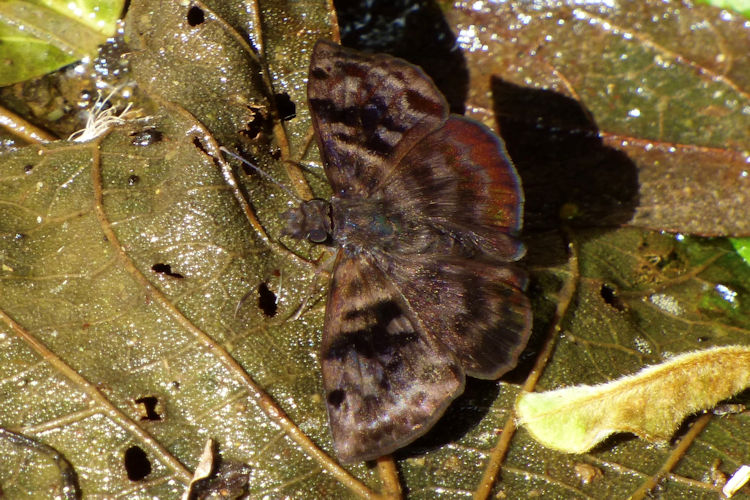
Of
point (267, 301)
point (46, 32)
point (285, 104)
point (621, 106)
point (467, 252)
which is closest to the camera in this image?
point (267, 301)

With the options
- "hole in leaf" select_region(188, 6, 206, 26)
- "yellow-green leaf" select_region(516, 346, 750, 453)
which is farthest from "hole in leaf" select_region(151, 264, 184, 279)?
"yellow-green leaf" select_region(516, 346, 750, 453)

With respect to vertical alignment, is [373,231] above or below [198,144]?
below

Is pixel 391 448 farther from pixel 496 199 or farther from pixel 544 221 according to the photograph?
pixel 544 221

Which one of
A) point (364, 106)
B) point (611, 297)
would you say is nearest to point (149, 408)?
point (364, 106)

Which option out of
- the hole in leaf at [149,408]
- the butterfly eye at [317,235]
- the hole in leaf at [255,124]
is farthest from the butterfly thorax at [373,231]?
the hole in leaf at [149,408]

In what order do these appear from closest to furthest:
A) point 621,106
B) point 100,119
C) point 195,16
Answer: point 195,16
point 100,119
point 621,106

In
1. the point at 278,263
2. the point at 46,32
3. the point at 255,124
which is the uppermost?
the point at 46,32

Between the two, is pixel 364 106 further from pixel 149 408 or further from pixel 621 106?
pixel 149 408

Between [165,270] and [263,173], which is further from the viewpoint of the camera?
[263,173]
